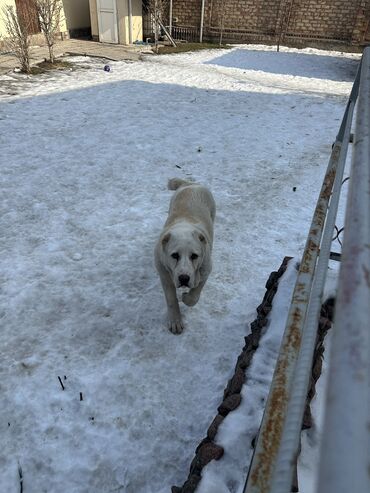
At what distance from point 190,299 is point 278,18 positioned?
22.5 metres

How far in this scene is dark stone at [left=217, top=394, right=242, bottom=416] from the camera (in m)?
2.84

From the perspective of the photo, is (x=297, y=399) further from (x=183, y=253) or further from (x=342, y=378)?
(x=183, y=253)

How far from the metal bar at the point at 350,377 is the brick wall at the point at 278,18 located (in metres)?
24.3

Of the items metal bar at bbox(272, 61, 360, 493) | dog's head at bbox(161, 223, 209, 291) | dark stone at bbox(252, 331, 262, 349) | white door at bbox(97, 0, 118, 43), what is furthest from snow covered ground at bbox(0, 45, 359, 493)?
white door at bbox(97, 0, 118, 43)

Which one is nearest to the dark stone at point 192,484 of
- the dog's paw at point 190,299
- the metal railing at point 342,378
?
the metal railing at point 342,378

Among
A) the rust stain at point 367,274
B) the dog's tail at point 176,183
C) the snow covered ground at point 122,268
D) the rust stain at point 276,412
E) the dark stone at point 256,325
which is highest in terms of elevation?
the rust stain at point 367,274

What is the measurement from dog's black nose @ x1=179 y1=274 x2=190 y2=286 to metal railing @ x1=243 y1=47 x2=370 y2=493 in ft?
5.94

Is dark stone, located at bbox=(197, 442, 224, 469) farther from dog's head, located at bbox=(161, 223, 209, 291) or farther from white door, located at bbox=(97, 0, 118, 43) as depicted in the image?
white door, located at bbox=(97, 0, 118, 43)

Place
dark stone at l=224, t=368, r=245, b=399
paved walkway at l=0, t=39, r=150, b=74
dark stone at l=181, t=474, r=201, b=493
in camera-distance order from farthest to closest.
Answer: paved walkway at l=0, t=39, r=150, b=74
dark stone at l=224, t=368, r=245, b=399
dark stone at l=181, t=474, r=201, b=493

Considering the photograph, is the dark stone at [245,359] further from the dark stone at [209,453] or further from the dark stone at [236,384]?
the dark stone at [209,453]

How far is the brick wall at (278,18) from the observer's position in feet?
67.9

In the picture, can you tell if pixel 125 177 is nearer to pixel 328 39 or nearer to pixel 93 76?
pixel 93 76

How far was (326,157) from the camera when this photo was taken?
8383 mm

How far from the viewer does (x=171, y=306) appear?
377 cm
